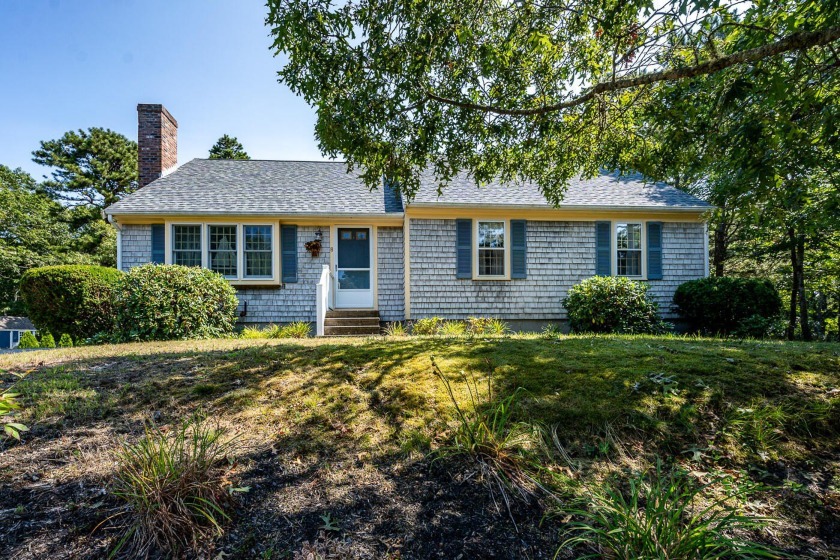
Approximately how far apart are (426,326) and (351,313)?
2232 millimetres

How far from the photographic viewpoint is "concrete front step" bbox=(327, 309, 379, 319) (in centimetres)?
994

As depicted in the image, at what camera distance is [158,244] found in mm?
9742

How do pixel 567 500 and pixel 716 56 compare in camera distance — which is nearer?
pixel 567 500

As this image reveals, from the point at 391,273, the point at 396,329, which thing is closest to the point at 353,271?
the point at 391,273

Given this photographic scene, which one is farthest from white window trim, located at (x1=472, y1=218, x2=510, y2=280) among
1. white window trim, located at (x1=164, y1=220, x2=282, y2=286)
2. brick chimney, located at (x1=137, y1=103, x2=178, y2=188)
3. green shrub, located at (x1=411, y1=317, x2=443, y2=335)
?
brick chimney, located at (x1=137, y1=103, x2=178, y2=188)

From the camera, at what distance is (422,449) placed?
2664mm

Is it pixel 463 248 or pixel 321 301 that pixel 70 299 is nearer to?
pixel 321 301

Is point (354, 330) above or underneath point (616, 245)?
underneath

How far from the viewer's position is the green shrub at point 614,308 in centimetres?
907

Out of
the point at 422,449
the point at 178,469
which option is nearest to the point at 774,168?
the point at 422,449

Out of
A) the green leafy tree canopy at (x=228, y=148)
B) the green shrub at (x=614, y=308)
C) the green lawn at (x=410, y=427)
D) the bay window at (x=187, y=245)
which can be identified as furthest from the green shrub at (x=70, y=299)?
the green leafy tree canopy at (x=228, y=148)

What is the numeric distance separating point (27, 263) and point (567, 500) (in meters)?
28.5

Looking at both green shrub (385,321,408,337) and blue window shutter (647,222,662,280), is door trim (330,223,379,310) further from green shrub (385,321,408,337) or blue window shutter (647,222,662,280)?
blue window shutter (647,222,662,280)

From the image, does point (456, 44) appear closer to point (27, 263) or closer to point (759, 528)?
point (759, 528)
